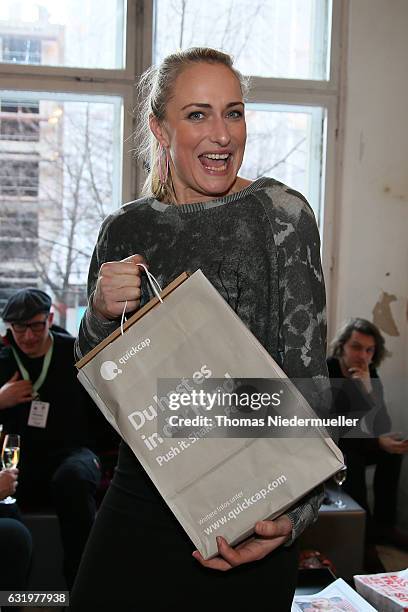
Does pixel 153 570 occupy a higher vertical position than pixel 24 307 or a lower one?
lower

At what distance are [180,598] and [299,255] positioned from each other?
21.0 inches

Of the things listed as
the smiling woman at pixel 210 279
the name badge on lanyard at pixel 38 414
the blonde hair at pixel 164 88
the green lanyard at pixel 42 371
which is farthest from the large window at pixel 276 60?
the smiling woman at pixel 210 279

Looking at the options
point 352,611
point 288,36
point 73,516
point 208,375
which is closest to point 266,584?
point 208,375

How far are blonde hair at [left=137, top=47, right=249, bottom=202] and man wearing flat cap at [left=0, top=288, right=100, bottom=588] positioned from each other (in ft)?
6.84

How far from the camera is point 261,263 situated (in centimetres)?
118

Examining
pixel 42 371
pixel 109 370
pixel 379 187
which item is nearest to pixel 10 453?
pixel 42 371

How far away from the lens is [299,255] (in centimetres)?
116

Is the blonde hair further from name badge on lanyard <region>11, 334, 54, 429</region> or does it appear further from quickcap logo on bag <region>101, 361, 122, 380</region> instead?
name badge on lanyard <region>11, 334, 54, 429</region>

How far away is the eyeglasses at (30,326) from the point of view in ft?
11.4

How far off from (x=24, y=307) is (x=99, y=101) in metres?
1.30

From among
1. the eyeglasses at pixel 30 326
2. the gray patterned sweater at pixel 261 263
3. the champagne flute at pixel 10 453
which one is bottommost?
the champagne flute at pixel 10 453

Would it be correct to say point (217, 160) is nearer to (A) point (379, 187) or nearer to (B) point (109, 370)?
(B) point (109, 370)

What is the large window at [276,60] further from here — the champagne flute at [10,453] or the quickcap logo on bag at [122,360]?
the quickcap logo on bag at [122,360]

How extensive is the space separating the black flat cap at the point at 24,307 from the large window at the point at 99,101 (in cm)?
68
